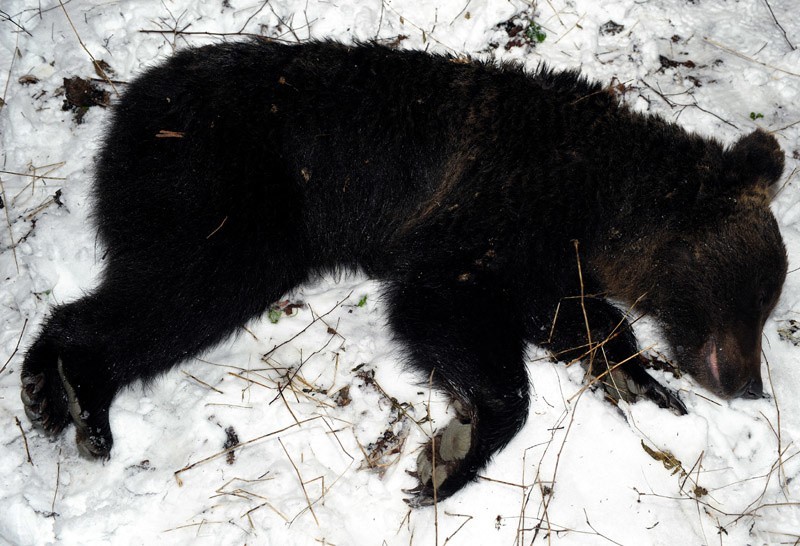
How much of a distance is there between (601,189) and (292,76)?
2.10 meters

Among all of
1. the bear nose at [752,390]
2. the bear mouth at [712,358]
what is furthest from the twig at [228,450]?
the bear nose at [752,390]

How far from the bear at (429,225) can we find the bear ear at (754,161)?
1 cm

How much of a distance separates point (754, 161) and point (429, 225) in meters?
2.23

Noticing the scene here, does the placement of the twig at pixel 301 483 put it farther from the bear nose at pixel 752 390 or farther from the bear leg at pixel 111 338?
the bear nose at pixel 752 390

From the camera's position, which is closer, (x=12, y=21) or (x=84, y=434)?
(x=84, y=434)

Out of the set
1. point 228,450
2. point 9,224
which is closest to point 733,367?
point 228,450

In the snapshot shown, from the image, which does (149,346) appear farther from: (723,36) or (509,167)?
(723,36)

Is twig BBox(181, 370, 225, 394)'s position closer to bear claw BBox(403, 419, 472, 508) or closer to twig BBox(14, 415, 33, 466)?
twig BBox(14, 415, 33, 466)

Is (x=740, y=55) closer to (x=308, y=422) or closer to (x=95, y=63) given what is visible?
(x=308, y=422)

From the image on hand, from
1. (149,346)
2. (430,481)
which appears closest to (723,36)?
(430,481)

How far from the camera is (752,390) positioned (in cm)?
393

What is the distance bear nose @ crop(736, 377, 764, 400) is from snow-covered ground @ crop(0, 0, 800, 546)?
20 cm

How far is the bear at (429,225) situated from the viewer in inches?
144

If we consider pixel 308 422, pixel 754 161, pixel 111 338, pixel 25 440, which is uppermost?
pixel 754 161
